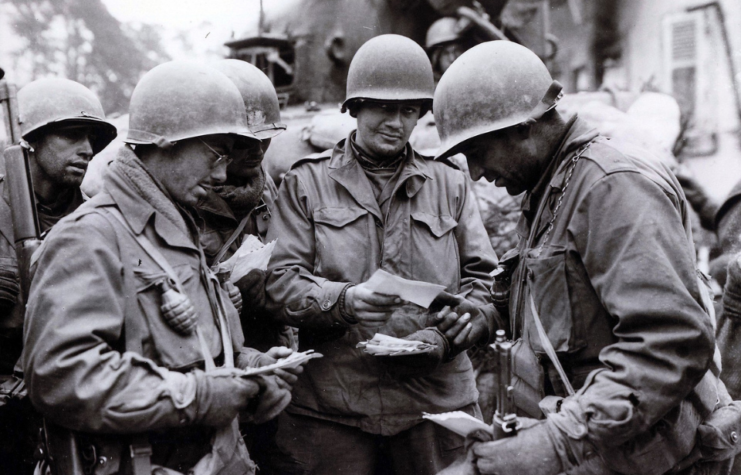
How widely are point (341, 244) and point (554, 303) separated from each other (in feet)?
4.49

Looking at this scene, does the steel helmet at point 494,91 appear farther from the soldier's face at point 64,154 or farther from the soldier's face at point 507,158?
the soldier's face at point 64,154

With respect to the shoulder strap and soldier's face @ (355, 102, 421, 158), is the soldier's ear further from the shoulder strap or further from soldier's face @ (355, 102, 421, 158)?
the shoulder strap

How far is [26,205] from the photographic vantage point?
3596mm

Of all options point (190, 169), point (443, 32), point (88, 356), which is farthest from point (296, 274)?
point (443, 32)

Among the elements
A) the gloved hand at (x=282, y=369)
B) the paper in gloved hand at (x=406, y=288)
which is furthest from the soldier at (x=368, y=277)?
the gloved hand at (x=282, y=369)

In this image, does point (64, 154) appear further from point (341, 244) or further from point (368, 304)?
point (368, 304)

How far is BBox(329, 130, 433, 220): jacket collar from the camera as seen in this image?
385 cm

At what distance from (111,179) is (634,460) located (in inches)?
93.7

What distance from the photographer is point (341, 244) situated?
379 cm

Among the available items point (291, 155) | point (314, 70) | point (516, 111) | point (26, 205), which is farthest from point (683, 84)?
point (26, 205)

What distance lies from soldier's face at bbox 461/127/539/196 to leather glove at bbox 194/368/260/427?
1431mm

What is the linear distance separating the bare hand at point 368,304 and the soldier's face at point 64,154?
6.74ft

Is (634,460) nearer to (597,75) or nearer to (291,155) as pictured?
(291,155)

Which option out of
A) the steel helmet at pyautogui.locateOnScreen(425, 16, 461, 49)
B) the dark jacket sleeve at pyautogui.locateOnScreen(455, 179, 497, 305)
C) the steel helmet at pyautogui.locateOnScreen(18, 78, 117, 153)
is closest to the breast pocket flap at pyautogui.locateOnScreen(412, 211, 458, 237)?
the dark jacket sleeve at pyautogui.locateOnScreen(455, 179, 497, 305)
